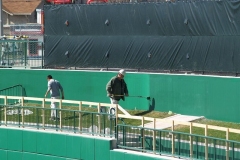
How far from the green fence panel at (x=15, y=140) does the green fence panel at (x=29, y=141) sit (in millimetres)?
124

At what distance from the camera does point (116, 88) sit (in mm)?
20281

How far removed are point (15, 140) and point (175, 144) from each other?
4.80m

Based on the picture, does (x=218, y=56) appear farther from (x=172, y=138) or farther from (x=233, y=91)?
(x=172, y=138)

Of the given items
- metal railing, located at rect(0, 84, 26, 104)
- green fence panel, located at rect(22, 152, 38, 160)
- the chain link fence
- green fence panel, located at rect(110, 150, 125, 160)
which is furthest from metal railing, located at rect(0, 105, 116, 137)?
the chain link fence

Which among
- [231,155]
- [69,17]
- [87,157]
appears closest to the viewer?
[231,155]

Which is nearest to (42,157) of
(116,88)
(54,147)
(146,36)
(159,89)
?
(54,147)

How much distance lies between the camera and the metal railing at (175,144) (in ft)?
48.8

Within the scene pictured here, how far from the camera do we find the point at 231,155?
1470 centimetres

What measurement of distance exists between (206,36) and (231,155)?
735cm

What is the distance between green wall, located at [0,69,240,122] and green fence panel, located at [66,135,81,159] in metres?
4.33

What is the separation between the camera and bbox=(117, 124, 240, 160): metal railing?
586 inches

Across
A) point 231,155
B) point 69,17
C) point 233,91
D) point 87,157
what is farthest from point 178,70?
point 231,155

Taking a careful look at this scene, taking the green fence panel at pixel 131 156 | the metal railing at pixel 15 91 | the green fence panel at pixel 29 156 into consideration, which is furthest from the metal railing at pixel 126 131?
the metal railing at pixel 15 91

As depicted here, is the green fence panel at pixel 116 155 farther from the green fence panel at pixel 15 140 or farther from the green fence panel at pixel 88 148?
the green fence panel at pixel 15 140
